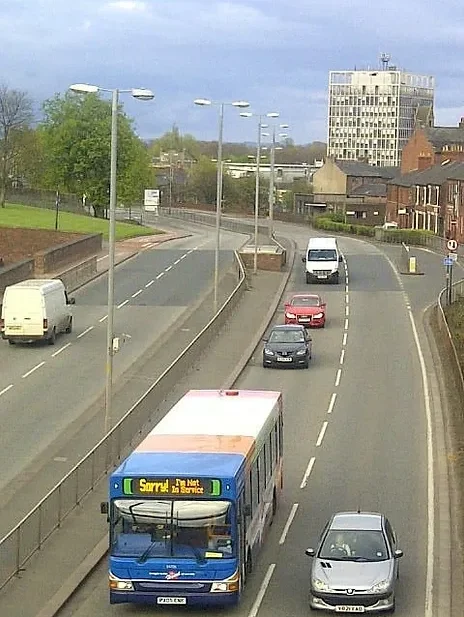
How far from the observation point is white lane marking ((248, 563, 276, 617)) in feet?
58.1

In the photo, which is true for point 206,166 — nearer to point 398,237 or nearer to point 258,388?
point 398,237

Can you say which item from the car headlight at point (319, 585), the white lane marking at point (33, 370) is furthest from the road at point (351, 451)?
Result: the white lane marking at point (33, 370)

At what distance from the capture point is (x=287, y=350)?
133 feet

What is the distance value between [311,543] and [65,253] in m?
49.4

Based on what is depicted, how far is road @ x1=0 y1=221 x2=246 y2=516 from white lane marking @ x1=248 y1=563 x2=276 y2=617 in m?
7.35

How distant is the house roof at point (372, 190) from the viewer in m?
145

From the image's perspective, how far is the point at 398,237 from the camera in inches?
3844

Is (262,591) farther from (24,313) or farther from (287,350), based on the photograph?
(24,313)

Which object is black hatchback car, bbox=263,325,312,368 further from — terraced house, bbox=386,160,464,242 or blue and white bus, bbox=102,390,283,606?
terraced house, bbox=386,160,464,242

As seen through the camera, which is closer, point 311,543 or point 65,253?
point 311,543

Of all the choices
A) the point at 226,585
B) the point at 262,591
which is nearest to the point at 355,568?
the point at 262,591

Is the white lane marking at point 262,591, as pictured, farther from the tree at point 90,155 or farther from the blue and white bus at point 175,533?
the tree at point 90,155

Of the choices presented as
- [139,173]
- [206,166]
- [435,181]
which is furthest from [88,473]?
[206,166]

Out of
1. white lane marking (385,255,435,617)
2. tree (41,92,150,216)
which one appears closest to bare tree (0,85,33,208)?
tree (41,92,150,216)
